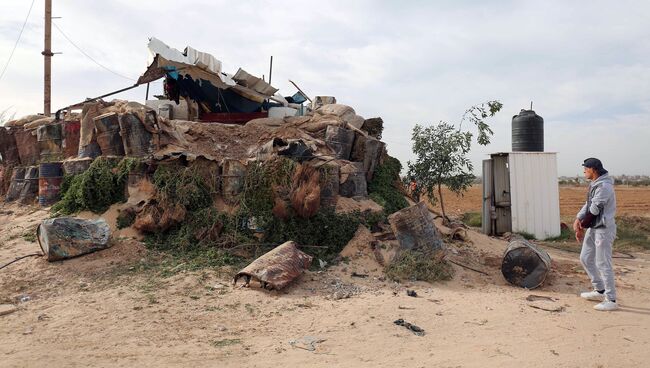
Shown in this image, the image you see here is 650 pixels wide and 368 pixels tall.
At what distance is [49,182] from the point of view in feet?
28.8

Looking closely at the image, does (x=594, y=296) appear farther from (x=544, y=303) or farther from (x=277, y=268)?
(x=277, y=268)

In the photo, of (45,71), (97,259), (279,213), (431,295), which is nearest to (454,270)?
(431,295)

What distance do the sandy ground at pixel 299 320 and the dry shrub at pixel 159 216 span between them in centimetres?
38

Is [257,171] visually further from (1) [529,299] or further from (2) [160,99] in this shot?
(2) [160,99]

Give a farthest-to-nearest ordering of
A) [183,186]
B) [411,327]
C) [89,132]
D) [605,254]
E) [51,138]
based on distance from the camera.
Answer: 1. [51,138]
2. [89,132]
3. [183,186]
4. [605,254]
5. [411,327]

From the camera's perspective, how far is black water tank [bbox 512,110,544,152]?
11.8 m

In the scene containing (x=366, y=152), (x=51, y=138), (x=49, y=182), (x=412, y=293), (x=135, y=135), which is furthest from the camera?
(x=51, y=138)

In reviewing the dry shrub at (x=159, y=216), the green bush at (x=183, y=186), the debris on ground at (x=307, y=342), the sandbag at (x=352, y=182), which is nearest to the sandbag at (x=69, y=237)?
the dry shrub at (x=159, y=216)

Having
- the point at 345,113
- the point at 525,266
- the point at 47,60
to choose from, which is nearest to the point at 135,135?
the point at 345,113

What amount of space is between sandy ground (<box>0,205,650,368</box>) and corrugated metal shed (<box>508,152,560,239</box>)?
4.10m

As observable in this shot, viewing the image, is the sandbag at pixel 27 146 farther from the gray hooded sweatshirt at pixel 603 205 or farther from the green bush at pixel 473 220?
the green bush at pixel 473 220

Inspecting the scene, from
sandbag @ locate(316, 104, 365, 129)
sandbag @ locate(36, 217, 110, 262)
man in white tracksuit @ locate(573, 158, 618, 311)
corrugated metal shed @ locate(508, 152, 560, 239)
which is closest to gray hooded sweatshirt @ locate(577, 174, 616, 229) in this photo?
man in white tracksuit @ locate(573, 158, 618, 311)

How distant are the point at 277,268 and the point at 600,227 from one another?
3.76 metres

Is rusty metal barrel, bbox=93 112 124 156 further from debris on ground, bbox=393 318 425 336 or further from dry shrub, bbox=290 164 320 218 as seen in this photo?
debris on ground, bbox=393 318 425 336
